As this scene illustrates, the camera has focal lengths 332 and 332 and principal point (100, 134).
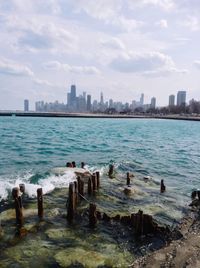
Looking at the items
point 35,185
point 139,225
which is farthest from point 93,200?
point 139,225

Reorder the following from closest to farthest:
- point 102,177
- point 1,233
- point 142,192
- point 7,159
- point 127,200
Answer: point 1,233 → point 127,200 → point 142,192 → point 102,177 → point 7,159

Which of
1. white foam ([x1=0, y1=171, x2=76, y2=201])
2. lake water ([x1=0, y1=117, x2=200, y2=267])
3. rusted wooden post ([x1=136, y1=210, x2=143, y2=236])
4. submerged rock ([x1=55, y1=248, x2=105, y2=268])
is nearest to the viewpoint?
submerged rock ([x1=55, y1=248, x2=105, y2=268])

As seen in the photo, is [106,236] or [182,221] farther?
[182,221]

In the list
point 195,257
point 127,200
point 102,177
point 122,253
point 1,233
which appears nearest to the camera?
point 195,257

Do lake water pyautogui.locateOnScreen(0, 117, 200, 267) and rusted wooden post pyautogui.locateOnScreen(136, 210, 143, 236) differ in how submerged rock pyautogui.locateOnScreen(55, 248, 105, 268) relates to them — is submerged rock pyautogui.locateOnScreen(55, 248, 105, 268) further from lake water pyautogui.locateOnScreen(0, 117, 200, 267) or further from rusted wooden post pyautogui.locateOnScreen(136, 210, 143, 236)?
rusted wooden post pyautogui.locateOnScreen(136, 210, 143, 236)

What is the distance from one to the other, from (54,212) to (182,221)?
725cm

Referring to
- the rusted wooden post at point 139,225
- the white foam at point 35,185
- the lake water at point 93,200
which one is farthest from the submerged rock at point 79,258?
the white foam at point 35,185

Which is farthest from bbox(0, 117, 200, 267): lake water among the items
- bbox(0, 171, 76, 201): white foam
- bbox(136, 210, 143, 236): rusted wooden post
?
bbox(136, 210, 143, 236): rusted wooden post

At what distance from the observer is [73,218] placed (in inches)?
711

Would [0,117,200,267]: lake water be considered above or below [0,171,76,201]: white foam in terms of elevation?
below

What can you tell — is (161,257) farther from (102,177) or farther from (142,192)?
(102,177)

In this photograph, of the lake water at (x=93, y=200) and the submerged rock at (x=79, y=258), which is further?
the lake water at (x=93, y=200)

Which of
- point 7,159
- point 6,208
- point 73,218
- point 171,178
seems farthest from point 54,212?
point 7,159

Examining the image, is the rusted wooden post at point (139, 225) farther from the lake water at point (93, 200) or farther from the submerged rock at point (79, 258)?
the submerged rock at point (79, 258)
